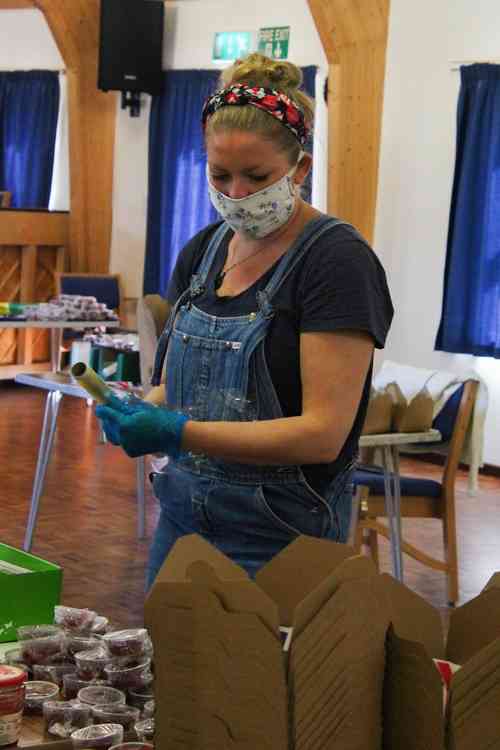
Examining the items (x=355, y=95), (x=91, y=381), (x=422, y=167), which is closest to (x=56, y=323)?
(x=355, y=95)

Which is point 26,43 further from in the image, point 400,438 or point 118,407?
point 118,407

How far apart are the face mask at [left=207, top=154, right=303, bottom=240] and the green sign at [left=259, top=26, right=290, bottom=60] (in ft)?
28.3

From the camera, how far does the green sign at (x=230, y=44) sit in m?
10.5

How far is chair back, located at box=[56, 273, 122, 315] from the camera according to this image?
1087 centimetres

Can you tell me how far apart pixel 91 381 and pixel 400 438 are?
3.16 m

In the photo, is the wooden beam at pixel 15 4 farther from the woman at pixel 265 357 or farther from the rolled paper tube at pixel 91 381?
the rolled paper tube at pixel 91 381

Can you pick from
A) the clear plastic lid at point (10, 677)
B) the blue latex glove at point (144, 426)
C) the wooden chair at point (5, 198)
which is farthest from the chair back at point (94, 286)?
the clear plastic lid at point (10, 677)

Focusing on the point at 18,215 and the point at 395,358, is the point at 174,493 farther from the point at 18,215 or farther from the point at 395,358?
the point at 18,215

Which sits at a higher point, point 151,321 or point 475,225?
point 475,225

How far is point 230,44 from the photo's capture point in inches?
419

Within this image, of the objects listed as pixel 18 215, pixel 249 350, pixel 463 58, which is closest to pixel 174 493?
pixel 249 350

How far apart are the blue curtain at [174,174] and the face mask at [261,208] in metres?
8.94

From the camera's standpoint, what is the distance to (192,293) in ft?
6.18

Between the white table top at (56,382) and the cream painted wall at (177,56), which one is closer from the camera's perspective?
the white table top at (56,382)
